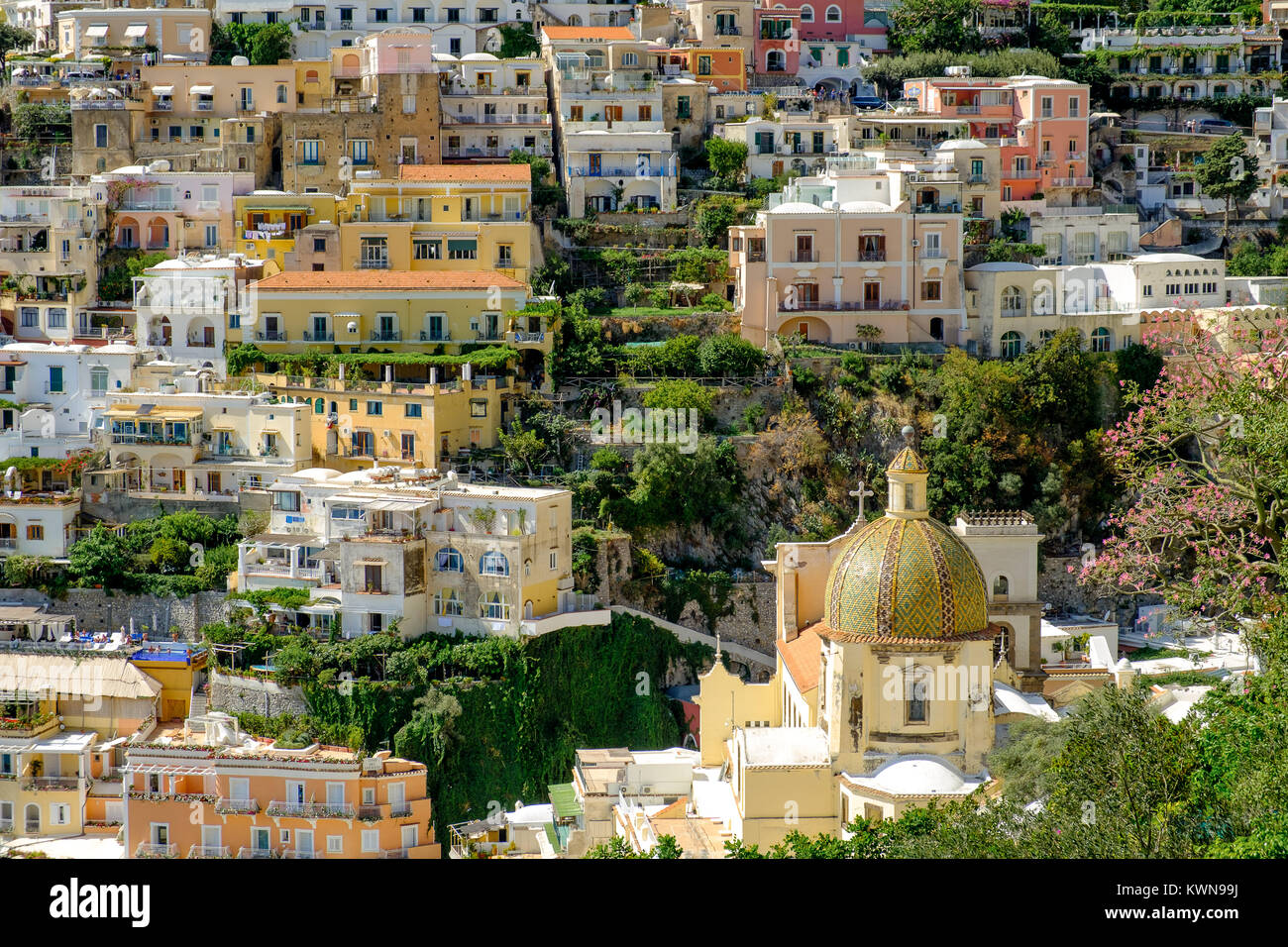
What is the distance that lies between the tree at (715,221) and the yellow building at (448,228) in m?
5.01

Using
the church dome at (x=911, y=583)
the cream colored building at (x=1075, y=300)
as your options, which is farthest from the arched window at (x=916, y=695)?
the cream colored building at (x=1075, y=300)

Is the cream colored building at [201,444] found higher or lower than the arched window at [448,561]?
higher

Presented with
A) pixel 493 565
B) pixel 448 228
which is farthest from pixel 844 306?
pixel 493 565

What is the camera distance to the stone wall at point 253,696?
41500mm

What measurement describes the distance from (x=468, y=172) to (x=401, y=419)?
973cm

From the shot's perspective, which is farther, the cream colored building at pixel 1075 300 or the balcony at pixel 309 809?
the cream colored building at pixel 1075 300

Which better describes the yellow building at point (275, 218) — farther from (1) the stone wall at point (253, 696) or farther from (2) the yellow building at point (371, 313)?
(1) the stone wall at point (253, 696)

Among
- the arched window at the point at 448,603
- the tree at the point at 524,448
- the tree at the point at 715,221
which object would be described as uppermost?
the tree at the point at 715,221

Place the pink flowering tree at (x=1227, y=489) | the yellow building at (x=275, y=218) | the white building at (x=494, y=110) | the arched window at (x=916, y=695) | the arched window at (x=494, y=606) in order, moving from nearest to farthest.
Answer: the pink flowering tree at (x=1227, y=489) → the arched window at (x=916, y=695) → the arched window at (x=494, y=606) → the yellow building at (x=275, y=218) → the white building at (x=494, y=110)

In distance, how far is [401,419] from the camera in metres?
47.6

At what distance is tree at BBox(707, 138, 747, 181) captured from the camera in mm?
58125

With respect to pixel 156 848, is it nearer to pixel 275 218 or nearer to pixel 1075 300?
pixel 275 218

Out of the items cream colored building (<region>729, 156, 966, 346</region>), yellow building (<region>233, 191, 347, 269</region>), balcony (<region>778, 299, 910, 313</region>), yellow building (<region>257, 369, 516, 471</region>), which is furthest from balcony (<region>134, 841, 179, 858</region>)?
balcony (<region>778, 299, 910, 313</region>)

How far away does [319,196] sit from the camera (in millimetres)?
54656
